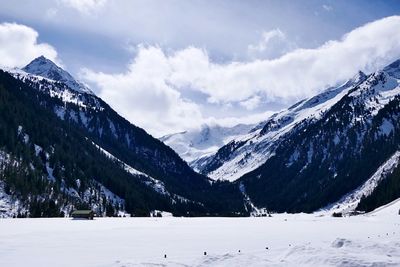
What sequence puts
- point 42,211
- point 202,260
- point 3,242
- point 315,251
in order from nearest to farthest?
1. point 202,260
2. point 315,251
3. point 3,242
4. point 42,211

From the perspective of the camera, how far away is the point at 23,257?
40406 millimetres

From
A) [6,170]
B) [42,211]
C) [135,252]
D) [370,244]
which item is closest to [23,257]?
[135,252]

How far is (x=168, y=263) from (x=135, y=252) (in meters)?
10.4

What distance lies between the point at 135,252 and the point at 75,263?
9.63 m

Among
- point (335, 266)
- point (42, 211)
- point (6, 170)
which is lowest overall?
point (335, 266)

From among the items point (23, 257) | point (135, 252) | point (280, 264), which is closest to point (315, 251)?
point (280, 264)

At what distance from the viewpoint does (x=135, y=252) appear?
46.4 m

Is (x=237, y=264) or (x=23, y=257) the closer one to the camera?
(x=237, y=264)

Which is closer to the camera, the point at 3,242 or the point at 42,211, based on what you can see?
the point at 3,242

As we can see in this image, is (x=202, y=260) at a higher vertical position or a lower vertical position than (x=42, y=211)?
lower

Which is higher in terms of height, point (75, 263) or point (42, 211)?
point (42, 211)

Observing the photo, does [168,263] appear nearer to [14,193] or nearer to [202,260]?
[202,260]

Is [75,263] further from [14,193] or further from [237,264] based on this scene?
[14,193]

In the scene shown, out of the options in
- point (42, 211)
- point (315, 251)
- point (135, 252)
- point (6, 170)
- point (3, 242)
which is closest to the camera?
point (315, 251)
